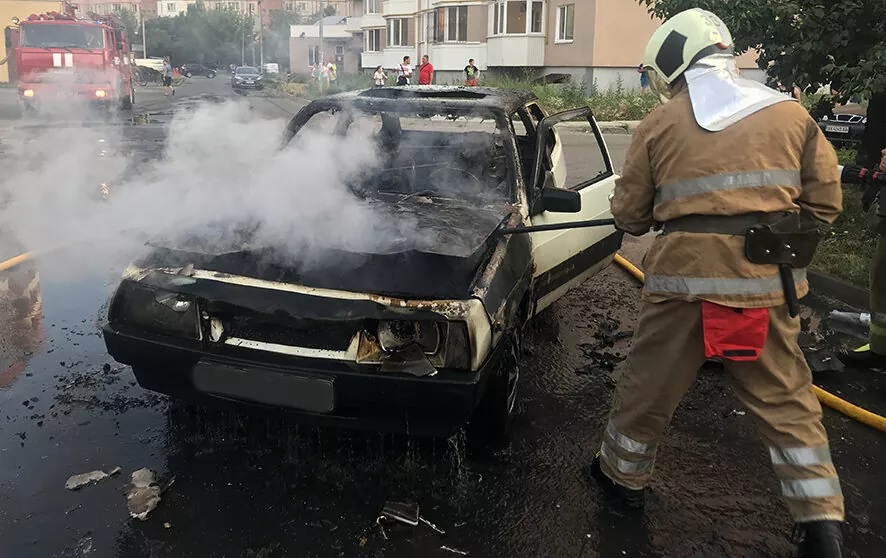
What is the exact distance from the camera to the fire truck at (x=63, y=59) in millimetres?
18141

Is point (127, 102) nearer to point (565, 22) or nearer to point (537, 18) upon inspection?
point (537, 18)

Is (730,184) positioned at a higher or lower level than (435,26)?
lower

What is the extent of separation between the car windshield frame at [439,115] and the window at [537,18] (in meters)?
29.8

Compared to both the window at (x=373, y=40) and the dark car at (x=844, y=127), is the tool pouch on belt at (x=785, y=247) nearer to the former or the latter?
the dark car at (x=844, y=127)

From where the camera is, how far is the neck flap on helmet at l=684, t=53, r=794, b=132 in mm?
2471

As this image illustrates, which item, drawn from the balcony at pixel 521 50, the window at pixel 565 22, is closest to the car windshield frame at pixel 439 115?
the window at pixel 565 22

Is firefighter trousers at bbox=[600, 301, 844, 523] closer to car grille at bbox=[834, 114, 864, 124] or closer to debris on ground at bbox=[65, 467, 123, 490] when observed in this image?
debris on ground at bbox=[65, 467, 123, 490]

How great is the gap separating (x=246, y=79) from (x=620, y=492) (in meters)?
21.1

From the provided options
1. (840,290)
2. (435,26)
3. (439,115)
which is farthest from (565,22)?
(439,115)

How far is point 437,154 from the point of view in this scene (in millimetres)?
4562

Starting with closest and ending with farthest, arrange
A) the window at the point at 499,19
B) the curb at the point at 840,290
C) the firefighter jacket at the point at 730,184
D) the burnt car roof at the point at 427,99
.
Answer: the firefighter jacket at the point at 730,184, the burnt car roof at the point at 427,99, the curb at the point at 840,290, the window at the point at 499,19

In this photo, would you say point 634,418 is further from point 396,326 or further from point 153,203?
point 153,203

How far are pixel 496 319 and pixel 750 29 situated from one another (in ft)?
21.1

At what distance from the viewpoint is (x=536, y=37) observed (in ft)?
105
